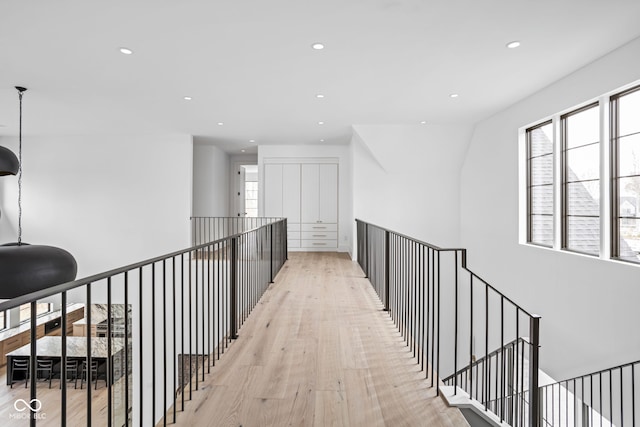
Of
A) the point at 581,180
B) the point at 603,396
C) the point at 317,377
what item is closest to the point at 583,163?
the point at 581,180

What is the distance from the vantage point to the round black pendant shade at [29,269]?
261cm

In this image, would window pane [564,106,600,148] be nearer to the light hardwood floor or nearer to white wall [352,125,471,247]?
white wall [352,125,471,247]

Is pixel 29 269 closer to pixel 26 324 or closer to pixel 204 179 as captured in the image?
pixel 204 179

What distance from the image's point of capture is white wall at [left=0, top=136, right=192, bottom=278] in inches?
321

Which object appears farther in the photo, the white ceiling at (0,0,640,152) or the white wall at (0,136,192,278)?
the white wall at (0,136,192,278)

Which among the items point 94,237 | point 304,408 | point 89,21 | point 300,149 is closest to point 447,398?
point 304,408

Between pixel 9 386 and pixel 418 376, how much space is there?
29.6 feet

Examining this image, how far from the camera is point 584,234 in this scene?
456 centimetres

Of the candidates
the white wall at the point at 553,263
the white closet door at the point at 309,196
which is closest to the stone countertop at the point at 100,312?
the white closet door at the point at 309,196

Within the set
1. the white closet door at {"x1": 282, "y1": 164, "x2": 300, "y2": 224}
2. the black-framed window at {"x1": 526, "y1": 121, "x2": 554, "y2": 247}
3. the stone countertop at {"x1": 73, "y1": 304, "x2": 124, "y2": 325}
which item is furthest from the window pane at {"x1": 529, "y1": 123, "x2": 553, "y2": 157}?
the stone countertop at {"x1": 73, "y1": 304, "x2": 124, "y2": 325}

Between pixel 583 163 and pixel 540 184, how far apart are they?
98cm

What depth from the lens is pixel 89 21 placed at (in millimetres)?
3176

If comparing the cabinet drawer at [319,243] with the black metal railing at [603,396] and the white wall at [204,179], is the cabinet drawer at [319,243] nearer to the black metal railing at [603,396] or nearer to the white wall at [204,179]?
the white wall at [204,179]

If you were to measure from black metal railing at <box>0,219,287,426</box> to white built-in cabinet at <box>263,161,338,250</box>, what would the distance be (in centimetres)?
168
